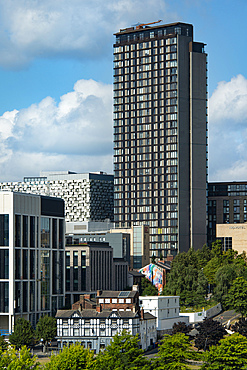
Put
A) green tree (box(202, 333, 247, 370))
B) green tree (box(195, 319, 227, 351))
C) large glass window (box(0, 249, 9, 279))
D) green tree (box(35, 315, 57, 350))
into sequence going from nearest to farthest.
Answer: green tree (box(202, 333, 247, 370)), green tree (box(195, 319, 227, 351)), green tree (box(35, 315, 57, 350)), large glass window (box(0, 249, 9, 279))

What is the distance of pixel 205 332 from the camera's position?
188000mm

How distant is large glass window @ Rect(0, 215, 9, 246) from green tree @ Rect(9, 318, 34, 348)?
69.3ft

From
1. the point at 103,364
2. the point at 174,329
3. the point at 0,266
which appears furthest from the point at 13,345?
the point at 103,364

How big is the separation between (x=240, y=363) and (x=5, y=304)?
218 feet

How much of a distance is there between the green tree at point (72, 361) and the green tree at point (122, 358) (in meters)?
1.68

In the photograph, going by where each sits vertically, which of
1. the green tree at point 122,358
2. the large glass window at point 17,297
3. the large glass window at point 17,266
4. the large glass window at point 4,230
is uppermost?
the large glass window at point 4,230

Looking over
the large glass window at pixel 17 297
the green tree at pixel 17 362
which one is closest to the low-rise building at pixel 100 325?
the large glass window at pixel 17 297

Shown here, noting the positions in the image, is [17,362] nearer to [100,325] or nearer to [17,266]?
[100,325]

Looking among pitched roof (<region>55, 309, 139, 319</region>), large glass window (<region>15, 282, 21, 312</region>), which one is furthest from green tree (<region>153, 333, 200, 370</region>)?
large glass window (<region>15, 282, 21, 312</region>)

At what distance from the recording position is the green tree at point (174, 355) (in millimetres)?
146000

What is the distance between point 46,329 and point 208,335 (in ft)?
119

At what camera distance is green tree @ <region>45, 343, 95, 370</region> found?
130 m

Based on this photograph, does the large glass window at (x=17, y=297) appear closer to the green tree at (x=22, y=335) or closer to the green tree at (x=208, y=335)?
the green tree at (x=22, y=335)

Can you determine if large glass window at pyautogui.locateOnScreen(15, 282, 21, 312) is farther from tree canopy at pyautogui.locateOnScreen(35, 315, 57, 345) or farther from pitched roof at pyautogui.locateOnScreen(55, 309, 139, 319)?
pitched roof at pyautogui.locateOnScreen(55, 309, 139, 319)
